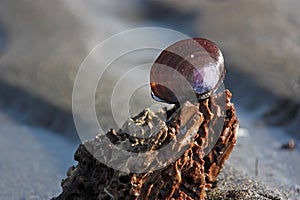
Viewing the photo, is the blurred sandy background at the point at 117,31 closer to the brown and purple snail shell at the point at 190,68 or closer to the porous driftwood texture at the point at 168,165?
the porous driftwood texture at the point at 168,165

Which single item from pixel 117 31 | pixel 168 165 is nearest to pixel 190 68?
pixel 168 165

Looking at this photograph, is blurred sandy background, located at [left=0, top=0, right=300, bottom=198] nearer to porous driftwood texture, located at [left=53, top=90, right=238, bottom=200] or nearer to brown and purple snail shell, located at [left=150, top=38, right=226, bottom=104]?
porous driftwood texture, located at [left=53, top=90, right=238, bottom=200]

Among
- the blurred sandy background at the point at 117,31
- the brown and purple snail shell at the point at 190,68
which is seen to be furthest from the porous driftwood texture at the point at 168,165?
the blurred sandy background at the point at 117,31

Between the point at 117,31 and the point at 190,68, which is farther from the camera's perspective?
the point at 117,31

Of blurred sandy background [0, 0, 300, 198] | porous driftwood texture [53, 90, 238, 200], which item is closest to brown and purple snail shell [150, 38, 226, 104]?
porous driftwood texture [53, 90, 238, 200]

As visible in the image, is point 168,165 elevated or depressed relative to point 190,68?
depressed

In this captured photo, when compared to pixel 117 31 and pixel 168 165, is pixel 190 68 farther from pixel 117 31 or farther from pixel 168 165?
pixel 117 31

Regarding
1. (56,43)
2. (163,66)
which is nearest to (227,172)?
(163,66)

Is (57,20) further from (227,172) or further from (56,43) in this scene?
(227,172)
